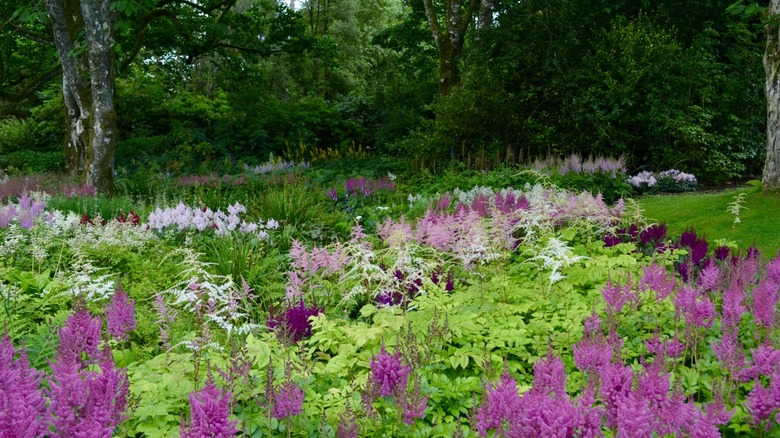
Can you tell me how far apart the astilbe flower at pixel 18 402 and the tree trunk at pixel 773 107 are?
9657 millimetres

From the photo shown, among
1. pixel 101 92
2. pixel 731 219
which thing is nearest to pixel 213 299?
pixel 731 219

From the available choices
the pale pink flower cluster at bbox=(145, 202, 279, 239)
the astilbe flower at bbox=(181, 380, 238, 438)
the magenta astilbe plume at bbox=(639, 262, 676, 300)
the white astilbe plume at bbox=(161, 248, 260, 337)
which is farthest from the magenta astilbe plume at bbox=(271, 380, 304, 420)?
the pale pink flower cluster at bbox=(145, 202, 279, 239)

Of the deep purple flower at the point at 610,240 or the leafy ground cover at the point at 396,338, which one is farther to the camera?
the deep purple flower at the point at 610,240

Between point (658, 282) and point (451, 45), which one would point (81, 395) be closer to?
point (658, 282)

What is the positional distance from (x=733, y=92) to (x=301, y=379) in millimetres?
17179

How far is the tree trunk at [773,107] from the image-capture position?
29.2 ft

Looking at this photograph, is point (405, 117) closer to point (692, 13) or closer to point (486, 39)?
point (486, 39)

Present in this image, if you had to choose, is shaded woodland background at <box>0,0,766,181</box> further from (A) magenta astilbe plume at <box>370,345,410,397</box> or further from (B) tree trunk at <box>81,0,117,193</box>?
(A) magenta astilbe plume at <box>370,345,410,397</box>

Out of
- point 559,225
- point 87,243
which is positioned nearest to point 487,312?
point 559,225

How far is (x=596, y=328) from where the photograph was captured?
8.73ft

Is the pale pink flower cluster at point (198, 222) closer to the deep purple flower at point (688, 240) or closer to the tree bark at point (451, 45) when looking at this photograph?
the deep purple flower at point (688, 240)

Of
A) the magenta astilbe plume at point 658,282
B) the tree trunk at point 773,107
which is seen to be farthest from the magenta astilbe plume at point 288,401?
Result: the tree trunk at point 773,107

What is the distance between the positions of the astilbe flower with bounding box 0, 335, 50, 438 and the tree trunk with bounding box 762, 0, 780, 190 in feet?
31.7

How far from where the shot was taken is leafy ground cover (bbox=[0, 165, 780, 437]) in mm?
1863
